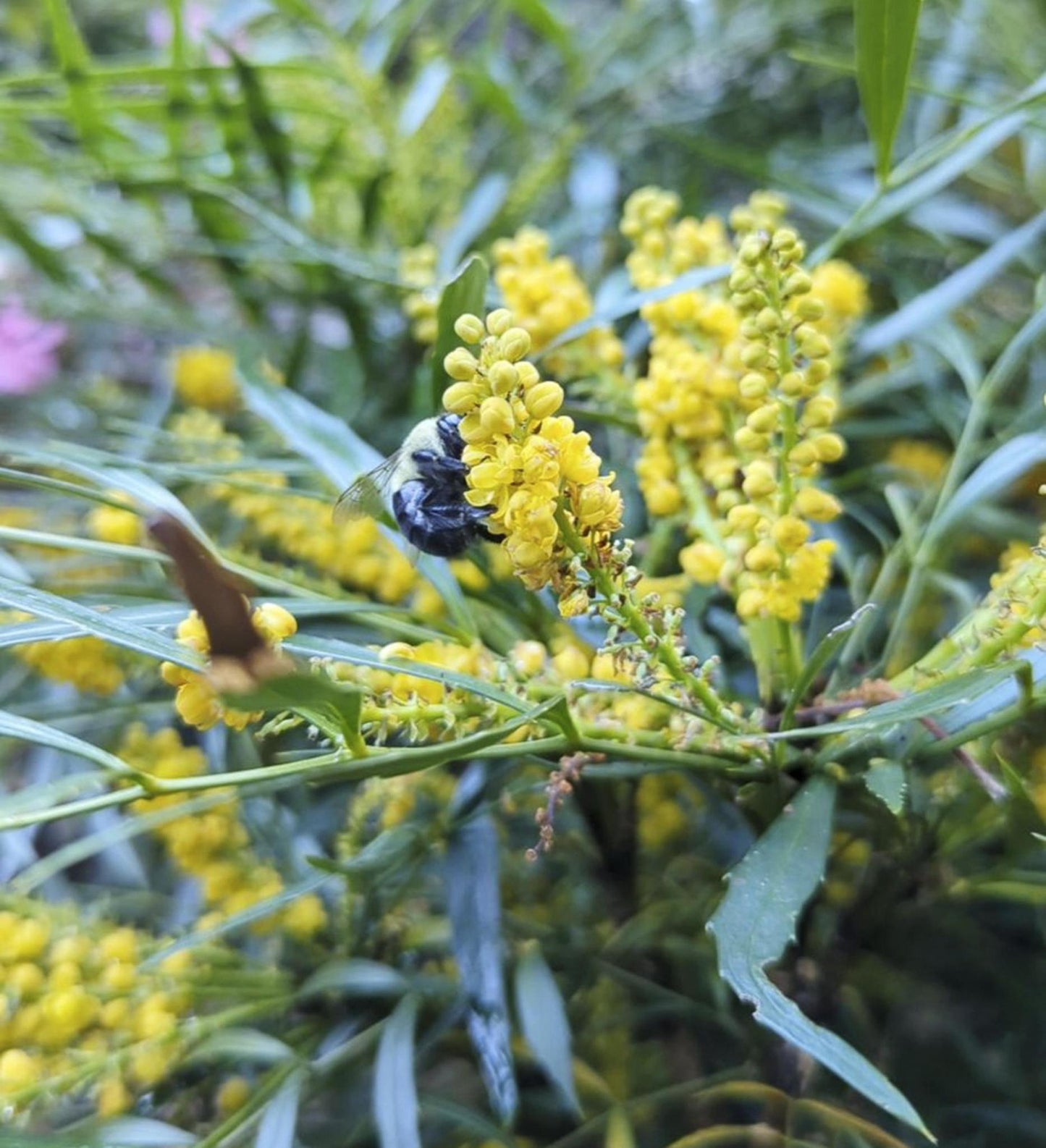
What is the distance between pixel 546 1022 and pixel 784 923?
0.69ft

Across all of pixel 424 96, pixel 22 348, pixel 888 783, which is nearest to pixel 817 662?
pixel 888 783

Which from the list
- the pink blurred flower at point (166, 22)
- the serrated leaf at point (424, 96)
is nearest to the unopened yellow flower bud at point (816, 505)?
the serrated leaf at point (424, 96)

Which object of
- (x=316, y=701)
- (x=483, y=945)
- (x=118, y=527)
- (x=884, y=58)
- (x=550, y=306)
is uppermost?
(x=884, y=58)

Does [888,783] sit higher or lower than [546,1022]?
higher

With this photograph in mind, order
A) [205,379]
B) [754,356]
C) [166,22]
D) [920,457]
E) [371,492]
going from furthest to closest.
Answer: [166,22], [205,379], [920,457], [371,492], [754,356]

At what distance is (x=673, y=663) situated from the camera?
432 mm

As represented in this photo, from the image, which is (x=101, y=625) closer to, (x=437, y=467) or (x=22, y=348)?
(x=437, y=467)

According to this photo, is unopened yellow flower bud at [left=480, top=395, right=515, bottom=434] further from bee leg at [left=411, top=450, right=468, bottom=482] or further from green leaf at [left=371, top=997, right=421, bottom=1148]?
green leaf at [left=371, top=997, right=421, bottom=1148]

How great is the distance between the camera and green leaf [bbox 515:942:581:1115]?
1.87 ft

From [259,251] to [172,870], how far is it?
0.52 metres

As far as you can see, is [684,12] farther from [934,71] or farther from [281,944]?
[281,944]

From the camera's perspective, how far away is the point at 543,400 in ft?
1.23

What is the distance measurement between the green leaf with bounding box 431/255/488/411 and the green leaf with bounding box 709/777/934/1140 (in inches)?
9.5

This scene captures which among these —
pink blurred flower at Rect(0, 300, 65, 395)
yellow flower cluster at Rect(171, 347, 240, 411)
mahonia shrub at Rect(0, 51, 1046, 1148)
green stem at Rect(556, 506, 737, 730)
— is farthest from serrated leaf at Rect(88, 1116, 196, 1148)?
pink blurred flower at Rect(0, 300, 65, 395)
